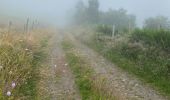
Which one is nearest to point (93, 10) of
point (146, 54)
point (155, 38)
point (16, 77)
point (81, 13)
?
point (81, 13)

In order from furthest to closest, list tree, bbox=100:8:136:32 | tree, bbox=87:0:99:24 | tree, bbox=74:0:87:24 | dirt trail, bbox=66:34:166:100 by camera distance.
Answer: tree, bbox=74:0:87:24, tree, bbox=87:0:99:24, tree, bbox=100:8:136:32, dirt trail, bbox=66:34:166:100

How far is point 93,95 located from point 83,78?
2.12 m

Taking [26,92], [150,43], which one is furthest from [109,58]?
[26,92]

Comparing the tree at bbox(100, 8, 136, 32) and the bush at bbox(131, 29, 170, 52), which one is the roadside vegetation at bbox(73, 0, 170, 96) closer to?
the bush at bbox(131, 29, 170, 52)

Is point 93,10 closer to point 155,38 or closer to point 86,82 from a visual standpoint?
point 155,38

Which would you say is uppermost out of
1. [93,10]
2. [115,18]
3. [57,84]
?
[93,10]

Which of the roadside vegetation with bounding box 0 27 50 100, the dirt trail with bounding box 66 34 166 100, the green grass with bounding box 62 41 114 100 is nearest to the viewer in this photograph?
the roadside vegetation with bounding box 0 27 50 100

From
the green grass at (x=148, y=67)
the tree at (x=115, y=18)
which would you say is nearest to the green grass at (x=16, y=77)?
the green grass at (x=148, y=67)

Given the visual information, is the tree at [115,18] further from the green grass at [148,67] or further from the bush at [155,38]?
the green grass at [148,67]

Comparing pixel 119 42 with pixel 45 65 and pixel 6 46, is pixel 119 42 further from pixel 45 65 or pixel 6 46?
pixel 6 46

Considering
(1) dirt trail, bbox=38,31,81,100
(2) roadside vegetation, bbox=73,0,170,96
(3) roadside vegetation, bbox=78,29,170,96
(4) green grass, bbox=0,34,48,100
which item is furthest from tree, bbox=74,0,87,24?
(4) green grass, bbox=0,34,48,100

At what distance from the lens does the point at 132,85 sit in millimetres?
10688

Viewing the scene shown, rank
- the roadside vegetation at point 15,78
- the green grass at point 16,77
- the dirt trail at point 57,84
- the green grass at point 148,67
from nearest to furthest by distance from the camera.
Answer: the roadside vegetation at point 15,78 < the green grass at point 16,77 < the dirt trail at point 57,84 < the green grass at point 148,67

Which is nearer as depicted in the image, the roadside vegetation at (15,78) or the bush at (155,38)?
the roadside vegetation at (15,78)
